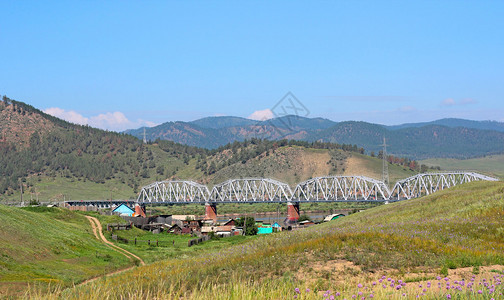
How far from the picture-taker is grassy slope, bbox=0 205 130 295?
37222mm

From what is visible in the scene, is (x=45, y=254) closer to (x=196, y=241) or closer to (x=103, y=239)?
(x=103, y=239)

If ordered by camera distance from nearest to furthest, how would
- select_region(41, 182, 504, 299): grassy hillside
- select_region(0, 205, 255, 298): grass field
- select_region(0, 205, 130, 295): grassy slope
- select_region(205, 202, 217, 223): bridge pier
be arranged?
1. select_region(41, 182, 504, 299): grassy hillside
2. select_region(0, 205, 255, 298): grass field
3. select_region(0, 205, 130, 295): grassy slope
4. select_region(205, 202, 217, 223): bridge pier

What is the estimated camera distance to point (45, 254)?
149ft

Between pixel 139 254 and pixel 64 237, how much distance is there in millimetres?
7964

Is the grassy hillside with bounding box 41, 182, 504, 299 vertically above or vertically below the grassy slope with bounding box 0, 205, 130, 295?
above

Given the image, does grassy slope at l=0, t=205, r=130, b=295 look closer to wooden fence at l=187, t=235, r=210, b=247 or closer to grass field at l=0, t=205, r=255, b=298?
grass field at l=0, t=205, r=255, b=298

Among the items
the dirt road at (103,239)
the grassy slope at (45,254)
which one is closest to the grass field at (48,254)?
the grassy slope at (45,254)

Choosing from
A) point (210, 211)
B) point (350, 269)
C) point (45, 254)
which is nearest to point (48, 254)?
point (45, 254)

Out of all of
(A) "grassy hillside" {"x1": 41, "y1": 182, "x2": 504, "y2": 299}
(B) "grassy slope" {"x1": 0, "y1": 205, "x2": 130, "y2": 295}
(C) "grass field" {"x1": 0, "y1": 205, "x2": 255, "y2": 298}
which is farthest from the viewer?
(B) "grassy slope" {"x1": 0, "y1": 205, "x2": 130, "y2": 295}

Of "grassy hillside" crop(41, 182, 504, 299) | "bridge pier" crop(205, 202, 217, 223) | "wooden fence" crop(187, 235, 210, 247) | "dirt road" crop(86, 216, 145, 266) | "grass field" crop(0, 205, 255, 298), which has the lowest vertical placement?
"bridge pier" crop(205, 202, 217, 223)

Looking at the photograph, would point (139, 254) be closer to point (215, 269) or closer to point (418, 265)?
point (215, 269)

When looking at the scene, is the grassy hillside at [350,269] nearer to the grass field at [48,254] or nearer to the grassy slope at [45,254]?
the grass field at [48,254]

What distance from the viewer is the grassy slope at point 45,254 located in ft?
122

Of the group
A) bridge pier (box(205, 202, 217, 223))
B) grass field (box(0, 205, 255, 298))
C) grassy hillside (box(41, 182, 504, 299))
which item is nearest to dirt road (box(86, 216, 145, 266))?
grass field (box(0, 205, 255, 298))
